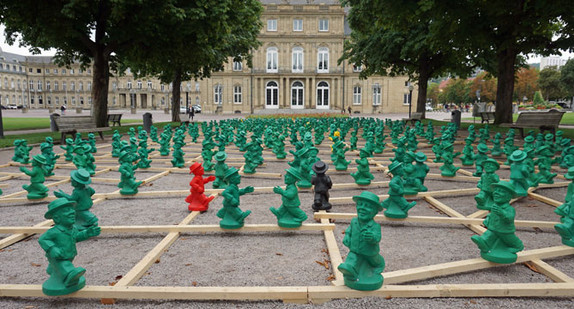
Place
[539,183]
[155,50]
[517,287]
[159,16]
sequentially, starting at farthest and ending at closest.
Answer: [155,50] → [159,16] → [539,183] → [517,287]

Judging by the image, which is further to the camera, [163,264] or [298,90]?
[298,90]

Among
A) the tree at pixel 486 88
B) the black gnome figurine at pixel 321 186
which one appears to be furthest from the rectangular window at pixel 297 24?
the black gnome figurine at pixel 321 186

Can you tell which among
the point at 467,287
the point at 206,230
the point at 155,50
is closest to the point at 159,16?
the point at 155,50

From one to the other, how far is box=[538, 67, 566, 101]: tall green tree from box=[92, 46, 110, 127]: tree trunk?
84518mm

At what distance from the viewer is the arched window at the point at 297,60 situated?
2223 inches

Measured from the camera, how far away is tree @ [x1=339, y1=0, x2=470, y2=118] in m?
15.7

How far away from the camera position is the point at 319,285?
123 inches

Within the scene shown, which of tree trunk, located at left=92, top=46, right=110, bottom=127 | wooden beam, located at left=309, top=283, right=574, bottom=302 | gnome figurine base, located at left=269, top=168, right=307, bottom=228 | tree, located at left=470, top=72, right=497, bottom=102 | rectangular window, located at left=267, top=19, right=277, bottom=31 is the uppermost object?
rectangular window, located at left=267, top=19, right=277, bottom=31

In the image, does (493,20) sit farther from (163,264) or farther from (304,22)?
(304,22)

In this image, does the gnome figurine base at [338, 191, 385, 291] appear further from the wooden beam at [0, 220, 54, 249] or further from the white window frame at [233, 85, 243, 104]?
the white window frame at [233, 85, 243, 104]

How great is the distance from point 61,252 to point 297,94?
56.0 m

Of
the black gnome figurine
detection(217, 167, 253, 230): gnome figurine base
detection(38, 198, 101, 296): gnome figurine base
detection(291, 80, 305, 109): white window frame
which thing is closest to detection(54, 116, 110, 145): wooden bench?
detection(217, 167, 253, 230): gnome figurine base

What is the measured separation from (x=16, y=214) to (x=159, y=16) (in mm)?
11619

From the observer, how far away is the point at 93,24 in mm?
19688
